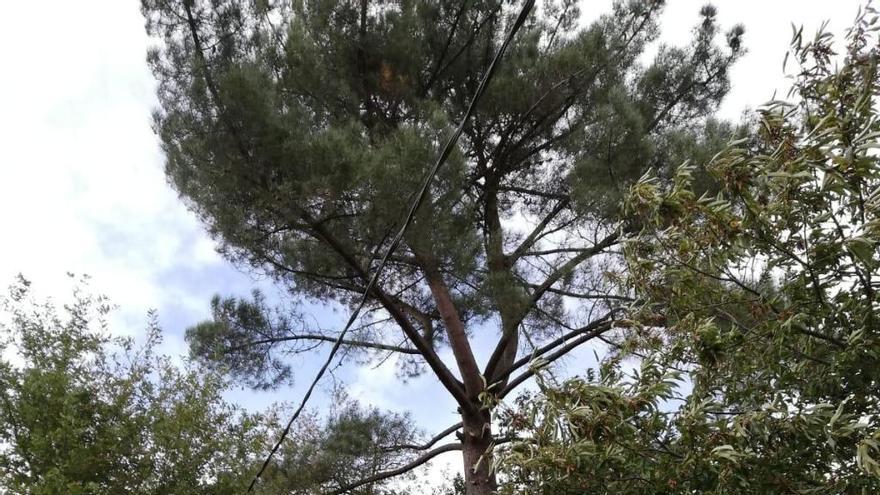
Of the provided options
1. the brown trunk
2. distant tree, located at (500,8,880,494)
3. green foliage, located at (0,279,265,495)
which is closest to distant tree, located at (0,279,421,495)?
green foliage, located at (0,279,265,495)

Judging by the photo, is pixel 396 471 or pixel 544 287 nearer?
pixel 544 287

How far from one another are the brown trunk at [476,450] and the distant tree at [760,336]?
3716 mm

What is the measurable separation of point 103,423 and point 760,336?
5460 millimetres

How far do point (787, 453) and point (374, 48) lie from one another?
6.03 m

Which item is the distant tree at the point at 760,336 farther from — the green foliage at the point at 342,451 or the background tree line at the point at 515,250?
the green foliage at the point at 342,451

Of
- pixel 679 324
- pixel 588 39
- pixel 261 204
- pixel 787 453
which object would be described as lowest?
pixel 787 453

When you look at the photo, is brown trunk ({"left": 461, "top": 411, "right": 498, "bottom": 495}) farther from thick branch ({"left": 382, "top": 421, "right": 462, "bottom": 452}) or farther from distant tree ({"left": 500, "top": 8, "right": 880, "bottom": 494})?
distant tree ({"left": 500, "top": 8, "right": 880, "bottom": 494})

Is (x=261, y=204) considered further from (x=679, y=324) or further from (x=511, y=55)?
(x=679, y=324)

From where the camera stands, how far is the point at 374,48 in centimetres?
754

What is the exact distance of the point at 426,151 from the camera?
238 inches

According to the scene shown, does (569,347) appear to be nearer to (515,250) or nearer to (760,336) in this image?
(515,250)

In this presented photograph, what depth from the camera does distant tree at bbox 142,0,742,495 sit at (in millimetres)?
6070

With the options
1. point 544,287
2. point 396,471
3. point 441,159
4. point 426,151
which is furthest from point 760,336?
point 396,471

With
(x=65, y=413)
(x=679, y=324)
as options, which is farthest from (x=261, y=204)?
(x=679, y=324)
